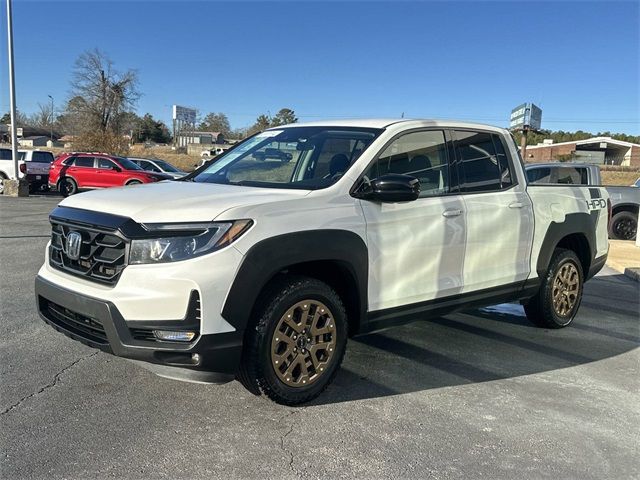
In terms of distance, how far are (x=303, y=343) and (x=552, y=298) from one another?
319 centimetres

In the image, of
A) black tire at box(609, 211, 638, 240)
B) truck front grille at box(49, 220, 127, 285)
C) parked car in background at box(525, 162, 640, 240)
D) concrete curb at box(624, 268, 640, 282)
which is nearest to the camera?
truck front grille at box(49, 220, 127, 285)

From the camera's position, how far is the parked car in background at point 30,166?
2200 centimetres

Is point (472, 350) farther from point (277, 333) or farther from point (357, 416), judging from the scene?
point (277, 333)

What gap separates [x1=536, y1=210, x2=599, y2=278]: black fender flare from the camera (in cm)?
534

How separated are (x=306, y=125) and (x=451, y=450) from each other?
9.49 ft

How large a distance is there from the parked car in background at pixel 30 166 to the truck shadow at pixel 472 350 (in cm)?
2054

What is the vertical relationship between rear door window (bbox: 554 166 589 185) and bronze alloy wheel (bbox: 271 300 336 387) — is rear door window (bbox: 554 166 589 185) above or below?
above

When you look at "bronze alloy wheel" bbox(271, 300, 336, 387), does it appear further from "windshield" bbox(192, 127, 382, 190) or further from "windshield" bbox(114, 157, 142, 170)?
"windshield" bbox(114, 157, 142, 170)

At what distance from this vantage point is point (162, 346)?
3117 millimetres

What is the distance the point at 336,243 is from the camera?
11.8 feet

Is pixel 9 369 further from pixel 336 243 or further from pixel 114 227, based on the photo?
pixel 336 243

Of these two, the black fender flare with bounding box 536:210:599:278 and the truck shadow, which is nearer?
the truck shadow

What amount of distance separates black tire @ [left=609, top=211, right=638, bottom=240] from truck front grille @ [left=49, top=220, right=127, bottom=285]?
45.6 feet

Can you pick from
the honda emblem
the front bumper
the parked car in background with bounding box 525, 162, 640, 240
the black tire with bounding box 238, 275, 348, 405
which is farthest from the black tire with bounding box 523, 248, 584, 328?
the parked car in background with bounding box 525, 162, 640, 240
